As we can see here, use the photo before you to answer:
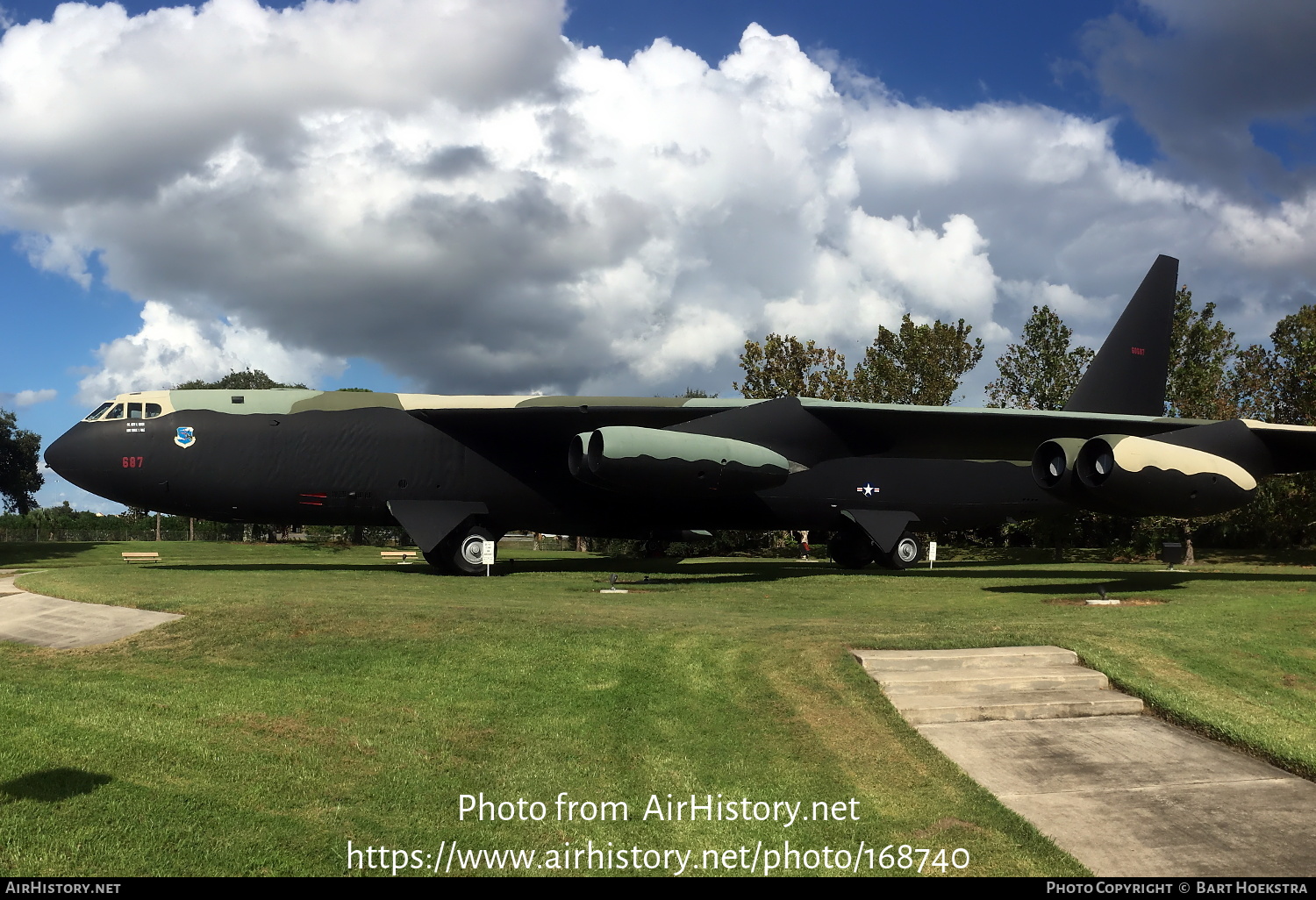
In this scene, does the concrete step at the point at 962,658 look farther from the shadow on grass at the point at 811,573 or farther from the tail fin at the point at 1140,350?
the tail fin at the point at 1140,350

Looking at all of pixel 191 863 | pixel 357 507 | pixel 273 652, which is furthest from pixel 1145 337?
pixel 191 863

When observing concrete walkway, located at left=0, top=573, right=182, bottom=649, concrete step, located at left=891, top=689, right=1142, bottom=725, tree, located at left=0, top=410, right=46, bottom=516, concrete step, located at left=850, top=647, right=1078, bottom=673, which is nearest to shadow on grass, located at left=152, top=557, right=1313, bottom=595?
concrete walkway, located at left=0, top=573, right=182, bottom=649

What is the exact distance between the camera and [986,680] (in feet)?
26.7

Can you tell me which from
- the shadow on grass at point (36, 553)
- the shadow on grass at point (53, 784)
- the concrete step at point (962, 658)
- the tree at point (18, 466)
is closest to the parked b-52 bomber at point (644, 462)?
the concrete step at point (962, 658)

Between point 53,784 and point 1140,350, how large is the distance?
22784mm

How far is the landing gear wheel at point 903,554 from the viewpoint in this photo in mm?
20453

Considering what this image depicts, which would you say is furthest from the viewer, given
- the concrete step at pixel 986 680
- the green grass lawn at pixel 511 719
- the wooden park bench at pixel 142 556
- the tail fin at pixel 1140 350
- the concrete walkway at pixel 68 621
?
the wooden park bench at pixel 142 556

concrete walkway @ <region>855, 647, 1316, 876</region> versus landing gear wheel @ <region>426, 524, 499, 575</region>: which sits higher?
landing gear wheel @ <region>426, 524, 499, 575</region>

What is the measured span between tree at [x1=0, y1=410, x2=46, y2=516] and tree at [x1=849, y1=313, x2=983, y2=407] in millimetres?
45637

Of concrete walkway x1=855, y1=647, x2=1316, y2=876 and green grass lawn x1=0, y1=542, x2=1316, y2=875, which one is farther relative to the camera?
concrete walkway x1=855, y1=647, x2=1316, y2=876

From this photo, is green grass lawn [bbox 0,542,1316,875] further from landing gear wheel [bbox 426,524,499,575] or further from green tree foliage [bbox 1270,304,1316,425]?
green tree foliage [bbox 1270,304,1316,425]

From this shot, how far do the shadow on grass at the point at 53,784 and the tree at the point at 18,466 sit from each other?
2010 inches

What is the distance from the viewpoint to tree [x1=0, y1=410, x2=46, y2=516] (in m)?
45.9
